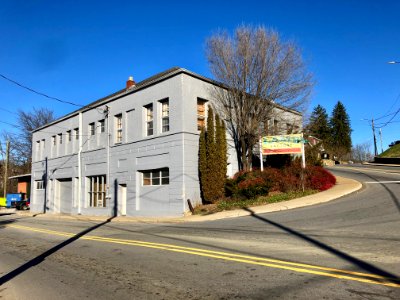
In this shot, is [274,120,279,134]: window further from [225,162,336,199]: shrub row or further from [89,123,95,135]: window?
[89,123,95,135]: window

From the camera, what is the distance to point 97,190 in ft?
86.5

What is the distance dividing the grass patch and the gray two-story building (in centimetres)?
141

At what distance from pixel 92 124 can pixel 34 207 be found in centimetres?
Result: 1431

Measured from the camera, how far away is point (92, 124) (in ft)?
91.9

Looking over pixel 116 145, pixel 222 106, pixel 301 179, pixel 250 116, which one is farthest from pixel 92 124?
pixel 301 179

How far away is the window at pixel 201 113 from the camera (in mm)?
21359

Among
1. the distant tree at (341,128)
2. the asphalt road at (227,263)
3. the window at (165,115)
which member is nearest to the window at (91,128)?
the window at (165,115)

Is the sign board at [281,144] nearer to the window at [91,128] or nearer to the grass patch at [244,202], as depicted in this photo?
the grass patch at [244,202]

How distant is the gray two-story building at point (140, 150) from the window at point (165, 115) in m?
0.06

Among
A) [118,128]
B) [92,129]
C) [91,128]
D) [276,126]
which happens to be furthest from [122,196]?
[276,126]

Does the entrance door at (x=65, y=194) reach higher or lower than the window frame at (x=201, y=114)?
lower

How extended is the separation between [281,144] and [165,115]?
7347 millimetres

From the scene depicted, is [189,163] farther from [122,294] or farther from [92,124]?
[122,294]

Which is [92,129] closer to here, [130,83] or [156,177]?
[130,83]
